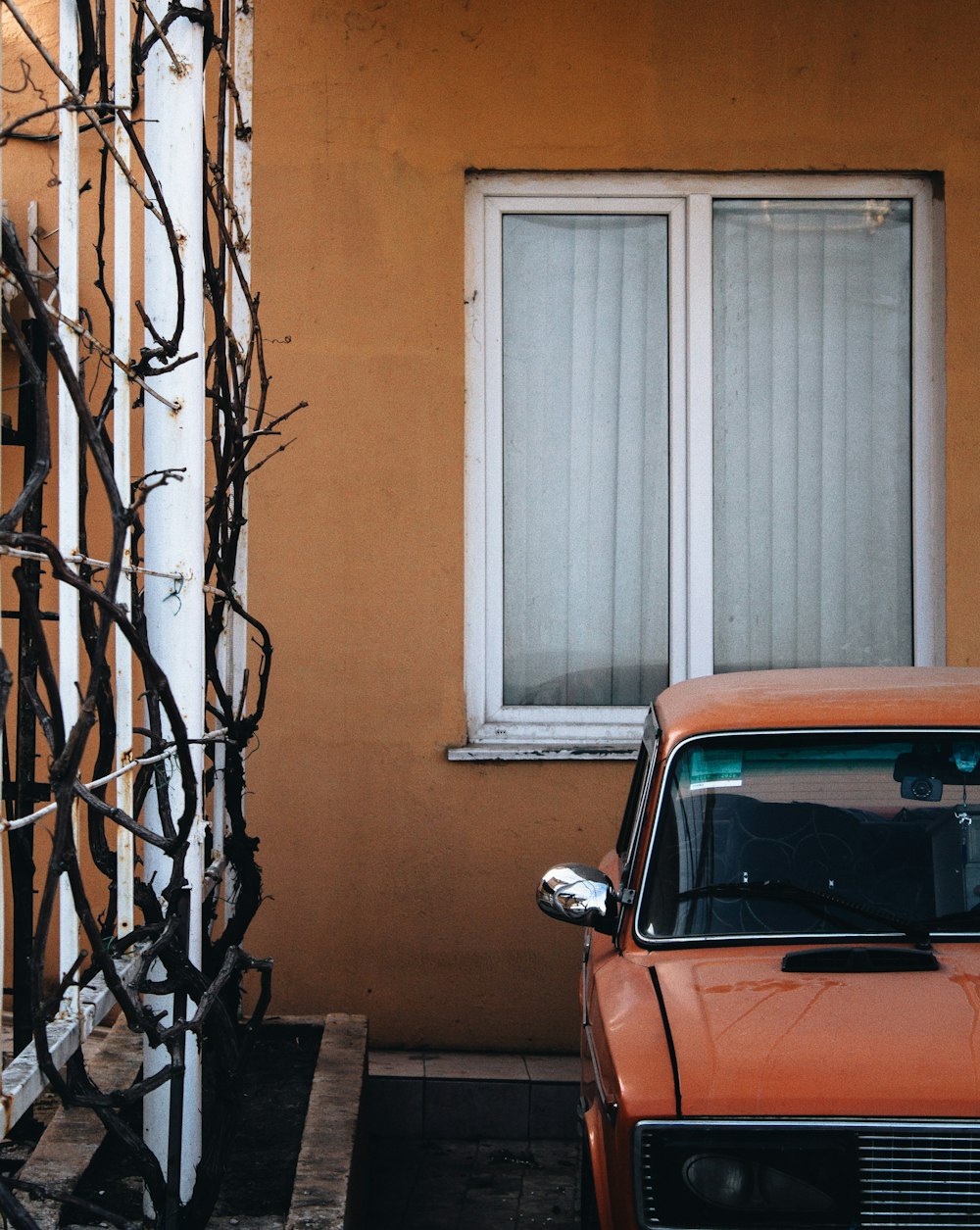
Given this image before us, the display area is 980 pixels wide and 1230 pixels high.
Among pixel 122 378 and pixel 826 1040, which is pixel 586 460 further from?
pixel 826 1040

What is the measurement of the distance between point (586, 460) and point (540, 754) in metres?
1.28

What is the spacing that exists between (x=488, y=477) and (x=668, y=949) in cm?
311

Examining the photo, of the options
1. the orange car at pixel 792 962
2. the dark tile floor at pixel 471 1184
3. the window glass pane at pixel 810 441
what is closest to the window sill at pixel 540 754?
the window glass pane at pixel 810 441

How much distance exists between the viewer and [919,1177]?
2330mm

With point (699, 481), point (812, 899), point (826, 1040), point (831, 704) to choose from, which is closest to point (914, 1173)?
point (826, 1040)

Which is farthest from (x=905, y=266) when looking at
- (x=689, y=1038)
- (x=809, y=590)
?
(x=689, y=1038)

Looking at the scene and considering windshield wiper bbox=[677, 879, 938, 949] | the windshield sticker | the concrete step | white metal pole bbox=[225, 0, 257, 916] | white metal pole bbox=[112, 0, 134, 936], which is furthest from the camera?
the concrete step

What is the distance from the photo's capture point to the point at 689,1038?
254 centimetres

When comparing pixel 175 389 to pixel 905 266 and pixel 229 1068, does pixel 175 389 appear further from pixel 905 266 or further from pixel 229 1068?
pixel 905 266

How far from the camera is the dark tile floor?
439 centimetres

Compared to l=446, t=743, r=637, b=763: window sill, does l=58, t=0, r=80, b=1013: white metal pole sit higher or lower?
higher

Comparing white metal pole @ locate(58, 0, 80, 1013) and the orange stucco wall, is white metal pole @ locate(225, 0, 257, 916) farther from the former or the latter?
white metal pole @ locate(58, 0, 80, 1013)

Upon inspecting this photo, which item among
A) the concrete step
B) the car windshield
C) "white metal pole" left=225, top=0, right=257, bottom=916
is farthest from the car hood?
the concrete step

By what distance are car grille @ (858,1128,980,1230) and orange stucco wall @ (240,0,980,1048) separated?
10.2 feet
